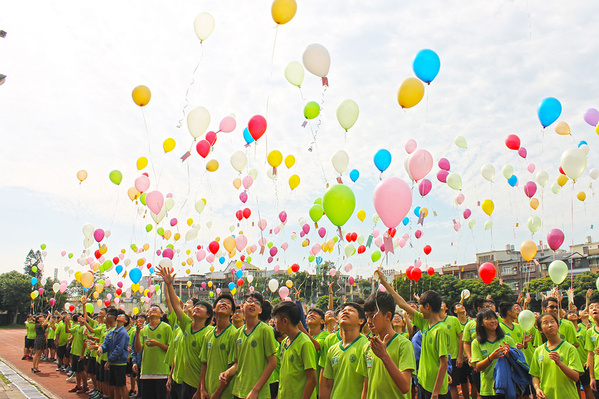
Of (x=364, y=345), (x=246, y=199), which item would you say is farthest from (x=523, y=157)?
(x=364, y=345)

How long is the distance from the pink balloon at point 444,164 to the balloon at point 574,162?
123 inches

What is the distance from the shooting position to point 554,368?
3.79 m

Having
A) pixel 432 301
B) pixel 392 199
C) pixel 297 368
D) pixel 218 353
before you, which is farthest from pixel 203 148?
pixel 297 368

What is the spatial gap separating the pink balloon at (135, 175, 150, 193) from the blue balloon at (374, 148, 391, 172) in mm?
5126

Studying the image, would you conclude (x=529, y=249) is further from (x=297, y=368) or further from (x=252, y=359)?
(x=252, y=359)

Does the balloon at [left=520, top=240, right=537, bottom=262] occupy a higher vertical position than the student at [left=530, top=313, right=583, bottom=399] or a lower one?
higher

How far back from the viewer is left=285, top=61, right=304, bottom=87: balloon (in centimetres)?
738

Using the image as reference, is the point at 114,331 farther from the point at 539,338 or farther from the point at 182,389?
the point at 539,338

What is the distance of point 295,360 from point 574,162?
623 centimetres

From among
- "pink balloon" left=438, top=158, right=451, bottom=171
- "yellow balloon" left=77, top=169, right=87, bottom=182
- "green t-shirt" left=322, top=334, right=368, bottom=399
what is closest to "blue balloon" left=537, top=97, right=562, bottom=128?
"pink balloon" left=438, top=158, right=451, bottom=171

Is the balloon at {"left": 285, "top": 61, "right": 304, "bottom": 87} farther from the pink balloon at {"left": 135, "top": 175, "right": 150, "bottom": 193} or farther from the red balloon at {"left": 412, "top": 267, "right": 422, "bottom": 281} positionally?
the red balloon at {"left": 412, "top": 267, "right": 422, "bottom": 281}

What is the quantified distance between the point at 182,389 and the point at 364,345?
220 cm

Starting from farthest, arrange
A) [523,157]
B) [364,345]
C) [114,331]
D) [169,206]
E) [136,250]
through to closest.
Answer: [136,250], [169,206], [523,157], [114,331], [364,345]

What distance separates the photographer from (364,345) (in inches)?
117
